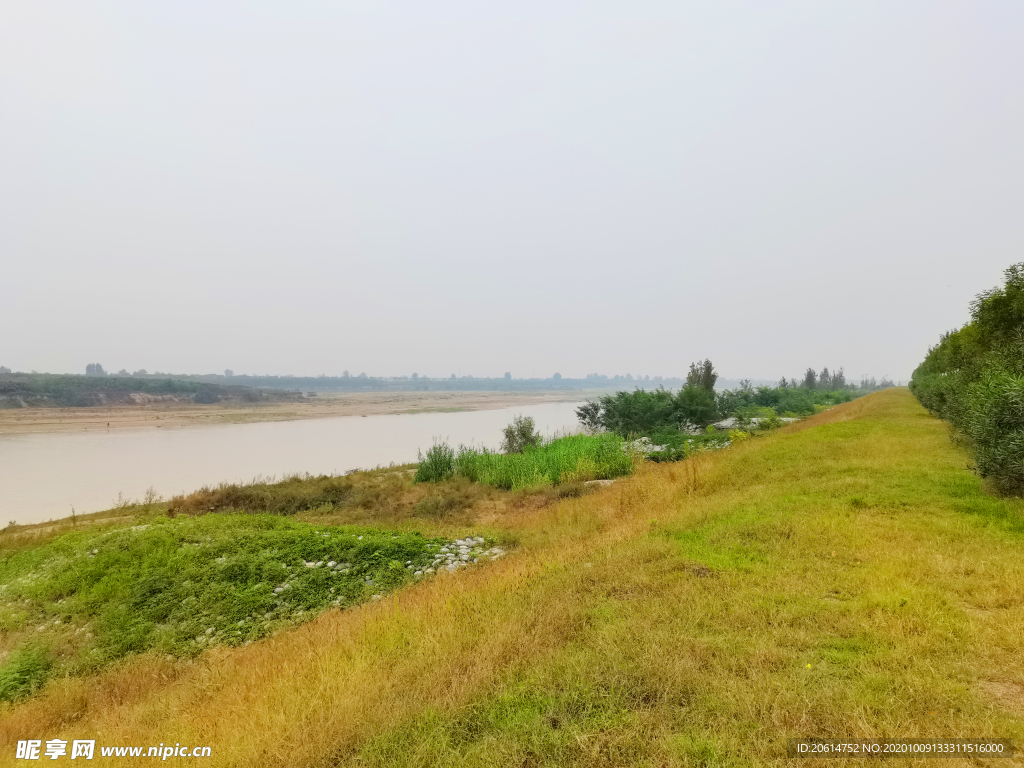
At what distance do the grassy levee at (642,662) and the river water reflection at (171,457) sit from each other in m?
18.6

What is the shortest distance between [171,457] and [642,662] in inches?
1414

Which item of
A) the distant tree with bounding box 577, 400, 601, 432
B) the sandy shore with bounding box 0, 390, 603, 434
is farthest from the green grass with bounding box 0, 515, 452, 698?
the sandy shore with bounding box 0, 390, 603, 434

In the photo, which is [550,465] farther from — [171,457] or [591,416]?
[171,457]

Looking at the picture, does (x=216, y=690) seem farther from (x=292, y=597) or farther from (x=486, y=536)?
(x=486, y=536)

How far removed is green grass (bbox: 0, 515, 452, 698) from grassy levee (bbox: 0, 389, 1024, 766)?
2.65 ft

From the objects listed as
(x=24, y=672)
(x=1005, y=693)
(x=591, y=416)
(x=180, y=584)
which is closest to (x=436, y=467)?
(x=180, y=584)

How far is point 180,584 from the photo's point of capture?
8383 millimetres

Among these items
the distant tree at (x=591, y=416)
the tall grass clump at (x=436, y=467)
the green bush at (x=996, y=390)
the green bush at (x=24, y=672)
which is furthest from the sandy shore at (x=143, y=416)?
the green bush at (x=996, y=390)

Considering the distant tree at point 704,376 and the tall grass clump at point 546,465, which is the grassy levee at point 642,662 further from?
the distant tree at point 704,376

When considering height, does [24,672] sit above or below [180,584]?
below

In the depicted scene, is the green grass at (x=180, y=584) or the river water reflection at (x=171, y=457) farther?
the river water reflection at (x=171, y=457)

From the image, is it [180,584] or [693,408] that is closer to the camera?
[180,584]

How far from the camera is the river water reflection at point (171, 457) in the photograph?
20.9 m

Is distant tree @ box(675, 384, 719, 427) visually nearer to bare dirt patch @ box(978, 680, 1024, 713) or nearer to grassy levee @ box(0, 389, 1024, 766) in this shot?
grassy levee @ box(0, 389, 1024, 766)
